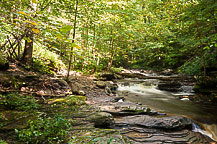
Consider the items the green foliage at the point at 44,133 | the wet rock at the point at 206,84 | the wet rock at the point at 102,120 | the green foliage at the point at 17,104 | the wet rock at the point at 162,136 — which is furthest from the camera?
the wet rock at the point at 206,84

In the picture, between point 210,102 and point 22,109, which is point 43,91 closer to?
point 22,109

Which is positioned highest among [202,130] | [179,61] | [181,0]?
[181,0]

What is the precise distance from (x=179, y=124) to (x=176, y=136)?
1.76 feet

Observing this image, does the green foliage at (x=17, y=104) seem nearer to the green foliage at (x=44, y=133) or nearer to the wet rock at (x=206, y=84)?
the green foliage at (x=44, y=133)

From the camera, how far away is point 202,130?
427 cm

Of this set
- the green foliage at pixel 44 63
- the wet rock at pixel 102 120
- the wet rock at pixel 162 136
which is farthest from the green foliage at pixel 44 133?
the green foliage at pixel 44 63

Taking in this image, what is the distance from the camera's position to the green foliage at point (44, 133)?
2389mm

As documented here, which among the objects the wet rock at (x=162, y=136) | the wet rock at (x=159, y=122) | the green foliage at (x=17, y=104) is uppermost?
the green foliage at (x=17, y=104)

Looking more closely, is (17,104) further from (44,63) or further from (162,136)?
(44,63)

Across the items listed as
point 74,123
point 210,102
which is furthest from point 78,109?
point 210,102

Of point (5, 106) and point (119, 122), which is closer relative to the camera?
point (5, 106)

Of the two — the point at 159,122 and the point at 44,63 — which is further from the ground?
the point at 44,63

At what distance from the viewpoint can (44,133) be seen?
2521 mm

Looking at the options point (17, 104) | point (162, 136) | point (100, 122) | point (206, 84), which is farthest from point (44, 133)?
point (206, 84)
